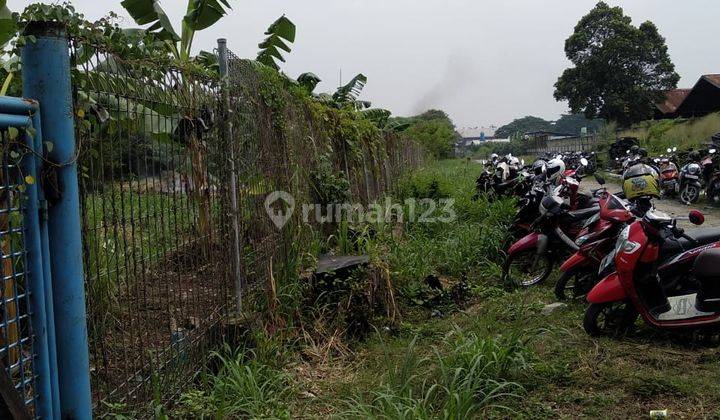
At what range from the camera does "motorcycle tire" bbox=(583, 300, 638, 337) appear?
4148mm

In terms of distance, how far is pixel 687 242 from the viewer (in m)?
4.01

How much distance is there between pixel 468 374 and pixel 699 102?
33287 millimetres

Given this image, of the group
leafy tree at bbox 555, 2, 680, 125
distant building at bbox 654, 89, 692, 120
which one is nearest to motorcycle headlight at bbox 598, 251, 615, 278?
leafy tree at bbox 555, 2, 680, 125

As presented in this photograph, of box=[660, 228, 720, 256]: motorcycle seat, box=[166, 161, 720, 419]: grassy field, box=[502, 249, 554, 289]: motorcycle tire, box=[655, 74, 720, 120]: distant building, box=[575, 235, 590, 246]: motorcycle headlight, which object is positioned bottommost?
box=[166, 161, 720, 419]: grassy field

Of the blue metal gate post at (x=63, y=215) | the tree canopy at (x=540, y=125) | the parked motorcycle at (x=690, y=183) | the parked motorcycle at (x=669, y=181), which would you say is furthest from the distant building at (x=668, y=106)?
the tree canopy at (x=540, y=125)

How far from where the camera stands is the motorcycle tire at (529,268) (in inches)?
236

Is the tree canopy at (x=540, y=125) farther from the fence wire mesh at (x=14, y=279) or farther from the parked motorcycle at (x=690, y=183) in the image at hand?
the fence wire mesh at (x=14, y=279)

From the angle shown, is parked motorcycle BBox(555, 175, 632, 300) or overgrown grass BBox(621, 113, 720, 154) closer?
parked motorcycle BBox(555, 175, 632, 300)

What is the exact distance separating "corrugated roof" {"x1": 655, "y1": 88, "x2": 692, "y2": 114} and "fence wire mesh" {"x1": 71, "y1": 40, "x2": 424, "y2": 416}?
35.0 meters

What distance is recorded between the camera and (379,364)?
3.98 metres

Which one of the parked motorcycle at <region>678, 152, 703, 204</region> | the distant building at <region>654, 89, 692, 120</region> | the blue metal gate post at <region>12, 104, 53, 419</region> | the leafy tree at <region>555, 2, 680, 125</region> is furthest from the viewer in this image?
the distant building at <region>654, 89, 692, 120</region>

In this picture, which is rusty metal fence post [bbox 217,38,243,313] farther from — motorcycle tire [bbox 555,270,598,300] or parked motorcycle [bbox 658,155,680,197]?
parked motorcycle [bbox 658,155,680,197]

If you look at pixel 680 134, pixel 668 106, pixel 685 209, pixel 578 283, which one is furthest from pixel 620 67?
pixel 578 283

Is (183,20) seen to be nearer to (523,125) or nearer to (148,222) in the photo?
(148,222)
